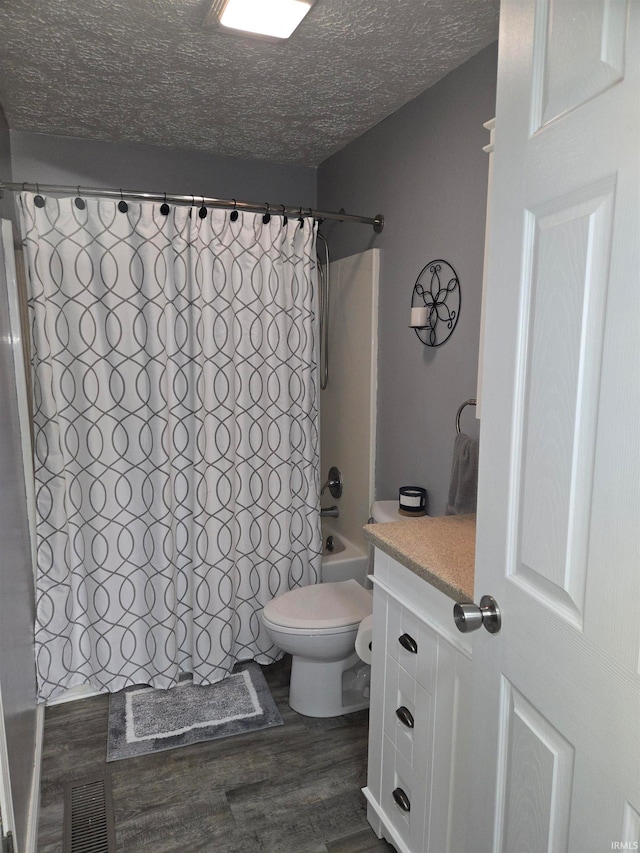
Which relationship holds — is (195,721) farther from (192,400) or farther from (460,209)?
(460,209)

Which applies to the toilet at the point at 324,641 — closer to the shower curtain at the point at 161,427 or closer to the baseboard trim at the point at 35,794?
the shower curtain at the point at 161,427

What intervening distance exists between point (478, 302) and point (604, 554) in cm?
142

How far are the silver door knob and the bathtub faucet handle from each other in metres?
2.09

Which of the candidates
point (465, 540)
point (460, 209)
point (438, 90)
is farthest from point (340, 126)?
point (465, 540)

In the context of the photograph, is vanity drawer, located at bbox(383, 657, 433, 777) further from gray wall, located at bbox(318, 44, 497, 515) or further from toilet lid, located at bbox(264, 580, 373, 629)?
gray wall, located at bbox(318, 44, 497, 515)

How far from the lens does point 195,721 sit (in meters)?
2.29

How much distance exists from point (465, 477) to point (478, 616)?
3.03 ft

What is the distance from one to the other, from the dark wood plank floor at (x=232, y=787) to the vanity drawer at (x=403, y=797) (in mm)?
154

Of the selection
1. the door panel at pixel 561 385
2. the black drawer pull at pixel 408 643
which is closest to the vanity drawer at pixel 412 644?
the black drawer pull at pixel 408 643

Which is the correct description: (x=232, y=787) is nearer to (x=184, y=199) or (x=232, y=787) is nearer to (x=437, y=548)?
(x=437, y=548)

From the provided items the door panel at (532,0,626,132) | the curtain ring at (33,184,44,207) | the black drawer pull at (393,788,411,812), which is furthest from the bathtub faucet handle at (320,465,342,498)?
the door panel at (532,0,626,132)

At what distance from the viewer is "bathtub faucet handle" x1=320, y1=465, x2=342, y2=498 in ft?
10.3

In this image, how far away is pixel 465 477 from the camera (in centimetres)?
192

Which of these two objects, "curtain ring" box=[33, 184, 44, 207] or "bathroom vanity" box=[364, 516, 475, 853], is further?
"curtain ring" box=[33, 184, 44, 207]
